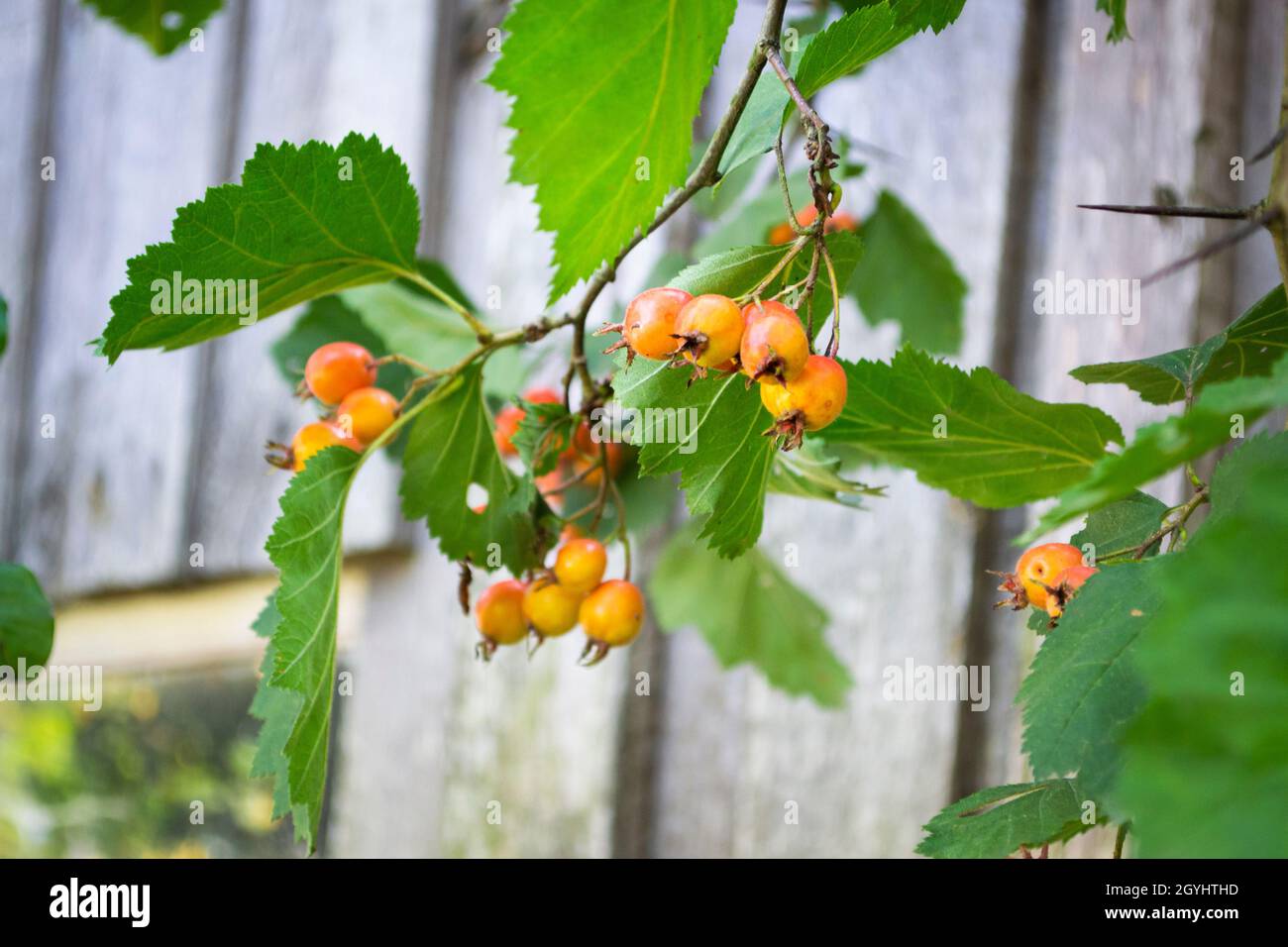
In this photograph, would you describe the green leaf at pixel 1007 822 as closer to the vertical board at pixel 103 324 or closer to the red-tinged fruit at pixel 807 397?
the red-tinged fruit at pixel 807 397

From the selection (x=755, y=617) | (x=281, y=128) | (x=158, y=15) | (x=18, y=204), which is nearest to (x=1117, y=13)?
(x=755, y=617)

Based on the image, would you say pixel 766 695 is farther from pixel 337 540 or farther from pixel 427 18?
pixel 427 18

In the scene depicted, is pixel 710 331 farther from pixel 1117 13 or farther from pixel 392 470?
pixel 392 470

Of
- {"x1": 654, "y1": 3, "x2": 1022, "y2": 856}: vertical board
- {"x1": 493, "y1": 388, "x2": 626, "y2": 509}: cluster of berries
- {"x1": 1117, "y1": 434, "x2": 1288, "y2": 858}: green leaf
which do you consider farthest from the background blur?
{"x1": 1117, "y1": 434, "x2": 1288, "y2": 858}: green leaf

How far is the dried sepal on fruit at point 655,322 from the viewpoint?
1.57ft

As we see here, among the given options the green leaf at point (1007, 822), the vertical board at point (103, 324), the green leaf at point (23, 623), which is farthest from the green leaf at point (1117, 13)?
the vertical board at point (103, 324)

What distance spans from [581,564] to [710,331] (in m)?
0.29

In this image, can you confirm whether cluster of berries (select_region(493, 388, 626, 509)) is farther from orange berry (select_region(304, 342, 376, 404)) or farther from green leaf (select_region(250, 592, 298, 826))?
green leaf (select_region(250, 592, 298, 826))

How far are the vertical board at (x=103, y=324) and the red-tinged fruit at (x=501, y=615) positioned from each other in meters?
1.06

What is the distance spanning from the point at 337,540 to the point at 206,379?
3.72 ft

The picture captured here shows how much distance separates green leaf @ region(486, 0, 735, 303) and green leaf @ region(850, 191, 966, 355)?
0.53 metres

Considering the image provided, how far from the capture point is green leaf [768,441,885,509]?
0.67m

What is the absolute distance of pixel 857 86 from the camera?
3.88ft
